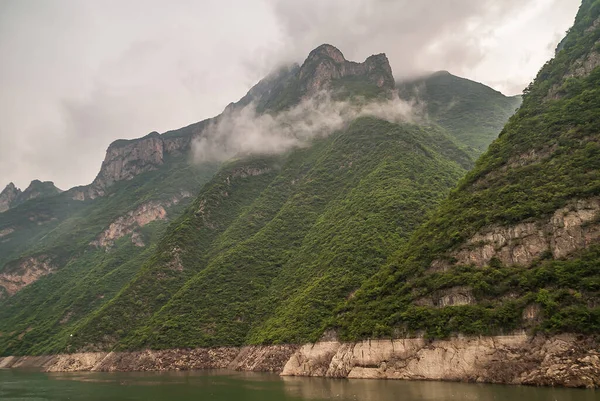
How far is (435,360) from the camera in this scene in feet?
186

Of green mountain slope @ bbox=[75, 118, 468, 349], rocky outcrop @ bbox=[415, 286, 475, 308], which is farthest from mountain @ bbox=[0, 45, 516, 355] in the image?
rocky outcrop @ bbox=[415, 286, 475, 308]

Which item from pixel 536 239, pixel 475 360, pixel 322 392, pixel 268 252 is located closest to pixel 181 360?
pixel 268 252

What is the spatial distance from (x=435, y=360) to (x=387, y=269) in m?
21.5

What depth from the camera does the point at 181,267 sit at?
453ft

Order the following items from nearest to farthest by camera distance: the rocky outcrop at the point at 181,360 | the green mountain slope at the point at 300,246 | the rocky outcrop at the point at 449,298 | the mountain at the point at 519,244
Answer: the mountain at the point at 519,244, the rocky outcrop at the point at 449,298, the rocky outcrop at the point at 181,360, the green mountain slope at the point at 300,246

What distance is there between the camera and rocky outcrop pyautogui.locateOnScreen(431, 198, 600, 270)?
53469 millimetres

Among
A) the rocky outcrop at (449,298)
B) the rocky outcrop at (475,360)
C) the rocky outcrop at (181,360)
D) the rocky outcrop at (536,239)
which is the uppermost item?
the rocky outcrop at (536,239)

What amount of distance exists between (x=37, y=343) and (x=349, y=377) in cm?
12504

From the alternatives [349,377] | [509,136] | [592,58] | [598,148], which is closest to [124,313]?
[349,377]

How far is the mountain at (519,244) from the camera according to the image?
168ft

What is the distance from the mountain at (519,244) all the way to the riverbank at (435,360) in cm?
151

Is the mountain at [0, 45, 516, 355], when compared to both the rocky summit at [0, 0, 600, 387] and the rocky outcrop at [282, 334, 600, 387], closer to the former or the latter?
the rocky summit at [0, 0, 600, 387]

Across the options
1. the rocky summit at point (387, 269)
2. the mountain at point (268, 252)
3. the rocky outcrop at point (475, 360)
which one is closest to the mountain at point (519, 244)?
the rocky summit at point (387, 269)

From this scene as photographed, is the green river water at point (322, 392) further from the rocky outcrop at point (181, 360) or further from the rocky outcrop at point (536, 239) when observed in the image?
the rocky outcrop at point (181, 360)
